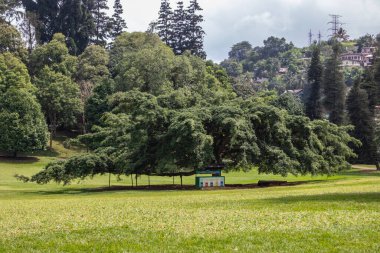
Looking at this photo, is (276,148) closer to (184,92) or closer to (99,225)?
(184,92)

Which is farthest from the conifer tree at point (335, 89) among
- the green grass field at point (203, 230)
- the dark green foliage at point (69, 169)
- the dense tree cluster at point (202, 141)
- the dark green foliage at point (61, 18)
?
the green grass field at point (203, 230)

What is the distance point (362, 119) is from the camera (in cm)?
7756

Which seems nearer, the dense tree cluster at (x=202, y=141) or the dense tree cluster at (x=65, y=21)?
the dense tree cluster at (x=202, y=141)

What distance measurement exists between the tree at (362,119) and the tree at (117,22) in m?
63.5

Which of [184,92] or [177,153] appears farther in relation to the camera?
[184,92]

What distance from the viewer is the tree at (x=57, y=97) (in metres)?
82.2

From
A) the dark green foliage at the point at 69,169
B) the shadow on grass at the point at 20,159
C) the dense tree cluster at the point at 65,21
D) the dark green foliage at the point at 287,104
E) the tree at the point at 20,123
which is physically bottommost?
the dark green foliage at the point at 69,169

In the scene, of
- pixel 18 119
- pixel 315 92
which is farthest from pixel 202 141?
pixel 315 92

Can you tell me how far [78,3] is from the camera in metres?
107

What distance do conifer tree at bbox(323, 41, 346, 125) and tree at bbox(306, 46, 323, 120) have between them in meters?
3.82

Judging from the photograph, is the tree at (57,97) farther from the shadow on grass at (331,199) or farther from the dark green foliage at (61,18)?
the shadow on grass at (331,199)

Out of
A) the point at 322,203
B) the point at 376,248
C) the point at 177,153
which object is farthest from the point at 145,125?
the point at 376,248

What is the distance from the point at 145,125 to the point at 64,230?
30.1 metres

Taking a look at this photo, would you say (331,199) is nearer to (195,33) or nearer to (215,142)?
(215,142)
